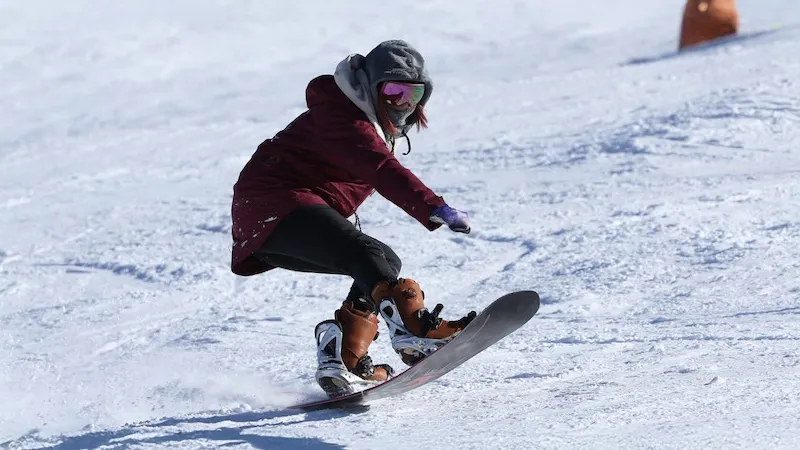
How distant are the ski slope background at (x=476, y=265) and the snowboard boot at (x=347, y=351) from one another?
0.51 ft

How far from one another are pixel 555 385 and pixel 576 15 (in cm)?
1748

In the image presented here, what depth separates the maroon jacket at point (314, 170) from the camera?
3.60 meters

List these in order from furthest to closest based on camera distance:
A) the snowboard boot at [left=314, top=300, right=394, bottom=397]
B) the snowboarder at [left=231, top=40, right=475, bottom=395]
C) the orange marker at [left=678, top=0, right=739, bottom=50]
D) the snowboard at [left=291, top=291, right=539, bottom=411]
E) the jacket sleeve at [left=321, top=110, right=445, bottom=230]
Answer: the orange marker at [left=678, top=0, right=739, bottom=50] < the snowboard boot at [left=314, top=300, right=394, bottom=397] < the snowboarder at [left=231, top=40, right=475, bottom=395] < the snowboard at [left=291, top=291, right=539, bottom=411] < the jacket sleeve at [left=321, top=110, right=445, bottom=230]

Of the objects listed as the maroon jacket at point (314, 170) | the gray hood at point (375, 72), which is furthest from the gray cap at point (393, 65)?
the maroon jacket at point (314, 170)

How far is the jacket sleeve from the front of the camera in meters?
3.42

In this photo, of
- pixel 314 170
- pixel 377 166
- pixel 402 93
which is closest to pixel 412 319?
pixel 377 166

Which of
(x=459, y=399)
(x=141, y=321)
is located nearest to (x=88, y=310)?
(x=141, y=321)

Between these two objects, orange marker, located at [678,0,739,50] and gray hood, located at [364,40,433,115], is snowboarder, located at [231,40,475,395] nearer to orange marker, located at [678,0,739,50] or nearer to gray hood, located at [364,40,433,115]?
gray hood, located at [364,40,433,115]

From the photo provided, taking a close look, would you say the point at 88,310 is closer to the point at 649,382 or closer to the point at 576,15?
the point at 649,382

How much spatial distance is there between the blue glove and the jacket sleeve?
0.03 meters

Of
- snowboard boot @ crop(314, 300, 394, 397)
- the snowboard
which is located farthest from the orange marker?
the snowboard

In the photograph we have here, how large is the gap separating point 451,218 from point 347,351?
816mm

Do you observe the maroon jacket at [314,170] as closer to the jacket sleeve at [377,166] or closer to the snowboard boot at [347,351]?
the jacket sleeve at [377,166]

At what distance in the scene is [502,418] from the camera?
11.4ft
